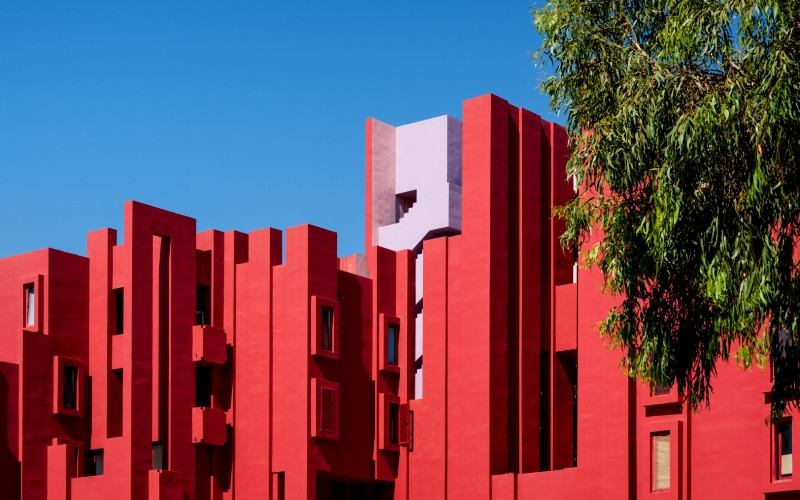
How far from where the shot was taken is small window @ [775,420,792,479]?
33000 mm

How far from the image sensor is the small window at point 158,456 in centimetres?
3883

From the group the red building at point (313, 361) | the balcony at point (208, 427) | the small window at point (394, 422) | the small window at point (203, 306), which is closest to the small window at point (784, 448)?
the red building at point (313, 361)

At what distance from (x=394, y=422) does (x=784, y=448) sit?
12.0 meters

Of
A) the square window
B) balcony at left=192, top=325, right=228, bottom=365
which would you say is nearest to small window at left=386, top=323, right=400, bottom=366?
the square window

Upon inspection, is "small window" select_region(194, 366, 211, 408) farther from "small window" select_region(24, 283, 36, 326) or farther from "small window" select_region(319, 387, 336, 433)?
"small window" select_region(24, 283, 36, 326)

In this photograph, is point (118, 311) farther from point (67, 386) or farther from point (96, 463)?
point (96, 463)

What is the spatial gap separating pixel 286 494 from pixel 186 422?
10.7 ft

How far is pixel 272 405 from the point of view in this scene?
40.0 m

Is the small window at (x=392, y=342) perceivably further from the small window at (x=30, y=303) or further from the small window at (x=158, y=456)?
the small window at (x=30, y=303)

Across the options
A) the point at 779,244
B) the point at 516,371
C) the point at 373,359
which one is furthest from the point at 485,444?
the point at 779,244

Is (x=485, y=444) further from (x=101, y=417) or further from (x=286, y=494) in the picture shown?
(x=101, y=417)

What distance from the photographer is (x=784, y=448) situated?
33.3m

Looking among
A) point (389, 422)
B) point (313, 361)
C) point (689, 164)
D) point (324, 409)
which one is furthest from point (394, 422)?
point (689, 164)

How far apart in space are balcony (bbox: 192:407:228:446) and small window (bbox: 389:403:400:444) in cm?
461
